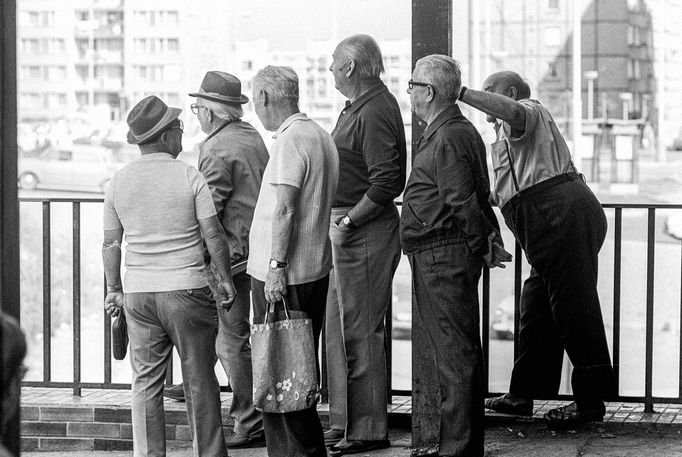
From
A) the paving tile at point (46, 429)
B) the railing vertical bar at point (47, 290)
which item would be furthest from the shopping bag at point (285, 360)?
the railing vertical bar at point (47, 290)

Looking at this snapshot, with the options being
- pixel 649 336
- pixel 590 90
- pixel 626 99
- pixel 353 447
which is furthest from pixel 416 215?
pixel 626 99

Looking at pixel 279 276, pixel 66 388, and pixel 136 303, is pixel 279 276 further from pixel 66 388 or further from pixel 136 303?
pixel 66 388

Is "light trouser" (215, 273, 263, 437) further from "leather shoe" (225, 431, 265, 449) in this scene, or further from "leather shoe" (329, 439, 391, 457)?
"leather shoe" (329, 439, 391, 457)

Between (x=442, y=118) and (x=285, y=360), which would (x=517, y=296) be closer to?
(x=442, y=118)

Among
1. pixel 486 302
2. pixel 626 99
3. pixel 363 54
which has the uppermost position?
pixel 626 99

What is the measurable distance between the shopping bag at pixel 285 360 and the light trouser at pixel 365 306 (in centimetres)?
50

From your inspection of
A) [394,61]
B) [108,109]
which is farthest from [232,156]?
[108,109]

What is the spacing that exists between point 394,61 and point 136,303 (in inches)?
369

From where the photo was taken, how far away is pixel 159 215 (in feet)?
11.8

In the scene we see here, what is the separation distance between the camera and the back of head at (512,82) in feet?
14.0

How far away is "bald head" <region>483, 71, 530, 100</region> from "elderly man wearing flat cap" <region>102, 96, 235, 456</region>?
1358 mm

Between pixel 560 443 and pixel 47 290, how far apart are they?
241 cm

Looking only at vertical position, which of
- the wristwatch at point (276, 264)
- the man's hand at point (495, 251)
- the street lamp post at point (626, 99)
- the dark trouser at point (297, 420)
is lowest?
the dark trouser at point (297, 420)

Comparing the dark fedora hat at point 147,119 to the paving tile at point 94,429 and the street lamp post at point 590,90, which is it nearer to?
the paving tile at point 94,429
